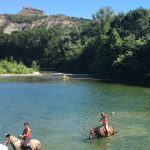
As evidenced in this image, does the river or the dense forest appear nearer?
the river

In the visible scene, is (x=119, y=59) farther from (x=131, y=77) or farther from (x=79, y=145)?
(x=79, y=145)

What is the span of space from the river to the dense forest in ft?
79.9

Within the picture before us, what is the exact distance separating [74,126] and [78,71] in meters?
101

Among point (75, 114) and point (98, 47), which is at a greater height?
point (98, 47)

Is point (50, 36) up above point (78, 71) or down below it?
above

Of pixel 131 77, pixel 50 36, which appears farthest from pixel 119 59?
pixel 50 36

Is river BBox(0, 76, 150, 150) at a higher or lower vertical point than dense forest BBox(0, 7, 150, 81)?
lower

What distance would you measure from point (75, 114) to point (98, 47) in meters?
79.8

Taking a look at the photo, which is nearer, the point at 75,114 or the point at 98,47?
the point at 75,114

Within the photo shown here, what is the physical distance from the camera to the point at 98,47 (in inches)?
5143

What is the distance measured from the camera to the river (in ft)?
124

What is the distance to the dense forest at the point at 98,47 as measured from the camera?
107m

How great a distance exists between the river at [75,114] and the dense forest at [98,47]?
79.9 ft

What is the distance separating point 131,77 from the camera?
10688cm
